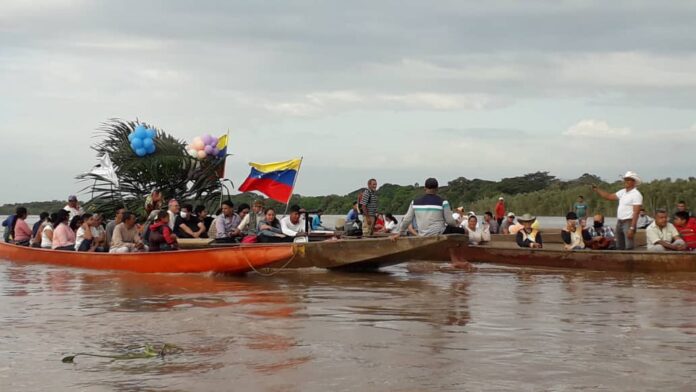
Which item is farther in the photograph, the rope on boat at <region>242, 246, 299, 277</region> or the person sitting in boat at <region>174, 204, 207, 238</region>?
the person sitting in boat at <region>174, 204, 207, 238</region>

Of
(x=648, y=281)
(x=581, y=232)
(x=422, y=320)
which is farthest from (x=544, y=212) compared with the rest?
(x=422, y=320)

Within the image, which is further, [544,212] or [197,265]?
[544,212]

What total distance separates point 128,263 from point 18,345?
679 centimetres

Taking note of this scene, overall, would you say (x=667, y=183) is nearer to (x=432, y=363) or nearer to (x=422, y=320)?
(x=422, y=320)

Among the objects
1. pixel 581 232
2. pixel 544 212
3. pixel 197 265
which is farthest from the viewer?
pixel 544 212

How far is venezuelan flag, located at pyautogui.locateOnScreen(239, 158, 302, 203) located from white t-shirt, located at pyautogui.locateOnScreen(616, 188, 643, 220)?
551 cm

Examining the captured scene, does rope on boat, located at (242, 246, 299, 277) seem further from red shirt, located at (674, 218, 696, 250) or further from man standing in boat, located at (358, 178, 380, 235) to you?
red shirt, located at (674, 218, 696, 250)

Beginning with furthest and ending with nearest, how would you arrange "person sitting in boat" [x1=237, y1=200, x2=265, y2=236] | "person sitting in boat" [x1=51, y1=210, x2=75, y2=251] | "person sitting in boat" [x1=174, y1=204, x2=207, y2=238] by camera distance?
"person sitting in boat" [x1=51, y1=210, x2=75, y2=251] → "person sitting in boat" [x1=174, y1=204, x2=207, y2=238] → "person sitting in boat" [x1=237, y1=200, x2=265, y2=236]

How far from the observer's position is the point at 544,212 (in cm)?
3953

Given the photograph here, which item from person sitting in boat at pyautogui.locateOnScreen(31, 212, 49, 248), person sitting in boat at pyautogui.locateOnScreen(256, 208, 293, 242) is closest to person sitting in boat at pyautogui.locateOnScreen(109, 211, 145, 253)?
person sitting in boat at pyautogui.locateOnScreen(256, 208, 293, 242)

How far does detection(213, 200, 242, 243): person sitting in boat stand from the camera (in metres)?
14.3

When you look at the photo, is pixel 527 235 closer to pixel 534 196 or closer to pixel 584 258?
pixel 584 258

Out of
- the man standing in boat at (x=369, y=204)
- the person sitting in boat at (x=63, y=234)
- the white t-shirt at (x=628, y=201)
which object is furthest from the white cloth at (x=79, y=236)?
the white t-shirt at (x=628, y=201)

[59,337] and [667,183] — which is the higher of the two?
[667,183]
